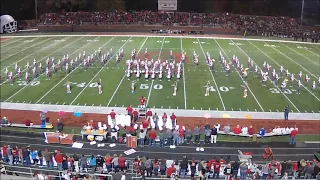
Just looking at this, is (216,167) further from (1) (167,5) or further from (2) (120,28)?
(1) (167,5)

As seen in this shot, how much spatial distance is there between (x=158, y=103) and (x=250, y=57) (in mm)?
13948

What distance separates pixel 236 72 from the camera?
25156mm

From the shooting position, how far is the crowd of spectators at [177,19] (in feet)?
152

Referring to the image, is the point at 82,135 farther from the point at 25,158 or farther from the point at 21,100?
the point at 21,100

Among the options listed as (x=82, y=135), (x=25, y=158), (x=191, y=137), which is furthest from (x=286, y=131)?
(x=25, y=158)

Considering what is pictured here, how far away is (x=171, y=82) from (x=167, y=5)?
29.2m

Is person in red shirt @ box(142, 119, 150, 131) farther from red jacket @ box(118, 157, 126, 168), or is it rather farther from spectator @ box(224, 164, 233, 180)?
spectator @ box(224, 164, 233, 180)

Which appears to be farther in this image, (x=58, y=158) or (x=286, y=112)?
(x=286, y=112)

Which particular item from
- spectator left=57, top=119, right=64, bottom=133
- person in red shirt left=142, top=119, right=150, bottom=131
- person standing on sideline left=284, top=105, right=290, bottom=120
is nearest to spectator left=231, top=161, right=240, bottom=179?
person in red shirt left=142, top=119, right=150, bottom=131

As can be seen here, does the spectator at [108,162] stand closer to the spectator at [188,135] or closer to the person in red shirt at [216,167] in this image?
the person in red shirt at [216,167]

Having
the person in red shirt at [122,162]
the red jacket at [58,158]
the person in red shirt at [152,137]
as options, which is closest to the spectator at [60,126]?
the red jacket at [58,158]

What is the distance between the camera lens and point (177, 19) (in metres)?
48.5

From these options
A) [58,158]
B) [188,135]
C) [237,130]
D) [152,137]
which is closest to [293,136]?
[237,130]

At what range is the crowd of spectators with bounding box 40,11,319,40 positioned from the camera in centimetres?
4647
